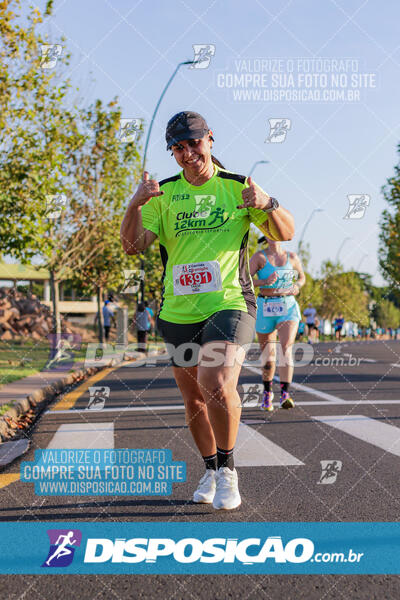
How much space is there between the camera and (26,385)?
9.60 m

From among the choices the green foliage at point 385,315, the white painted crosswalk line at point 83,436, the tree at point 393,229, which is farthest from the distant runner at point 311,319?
the green foliage at point 385,315

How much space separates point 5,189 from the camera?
11.9 m

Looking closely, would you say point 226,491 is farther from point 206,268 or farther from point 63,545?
point 206,268

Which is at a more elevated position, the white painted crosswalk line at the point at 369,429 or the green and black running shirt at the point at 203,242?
the green and black running shirt at the point at 203,242

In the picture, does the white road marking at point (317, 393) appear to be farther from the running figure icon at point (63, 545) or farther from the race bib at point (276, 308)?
the running figure icon at point (63, 545)

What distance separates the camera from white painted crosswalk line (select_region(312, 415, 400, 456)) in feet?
18.3

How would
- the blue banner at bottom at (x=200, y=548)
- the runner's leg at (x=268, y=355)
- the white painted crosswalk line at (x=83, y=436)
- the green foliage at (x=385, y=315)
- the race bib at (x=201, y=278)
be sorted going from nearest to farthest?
1. the blue banner at bottom at (x=200, y=548)
2. the race bib at (x=201, y=278)
3. the white painted crosswalk line at (x=83, y=436)
4. the runner's leg at (x=268, y=355)
5. the green foliage at (x=385, y=315)

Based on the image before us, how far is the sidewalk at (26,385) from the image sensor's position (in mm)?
8117

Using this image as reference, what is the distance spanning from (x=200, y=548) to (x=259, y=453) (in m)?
2.27

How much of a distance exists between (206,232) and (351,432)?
306 centimetres


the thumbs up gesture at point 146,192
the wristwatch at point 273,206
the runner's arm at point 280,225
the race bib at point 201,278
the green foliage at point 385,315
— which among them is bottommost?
the green foliage at point 385,315

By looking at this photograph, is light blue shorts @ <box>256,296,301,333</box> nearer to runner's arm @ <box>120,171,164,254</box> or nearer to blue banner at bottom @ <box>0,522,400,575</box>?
runner's arm @ <box>120,171,164,254</box>

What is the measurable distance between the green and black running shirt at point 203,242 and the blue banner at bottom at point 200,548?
1161 millimetres

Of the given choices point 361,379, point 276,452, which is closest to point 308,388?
point 361,379
